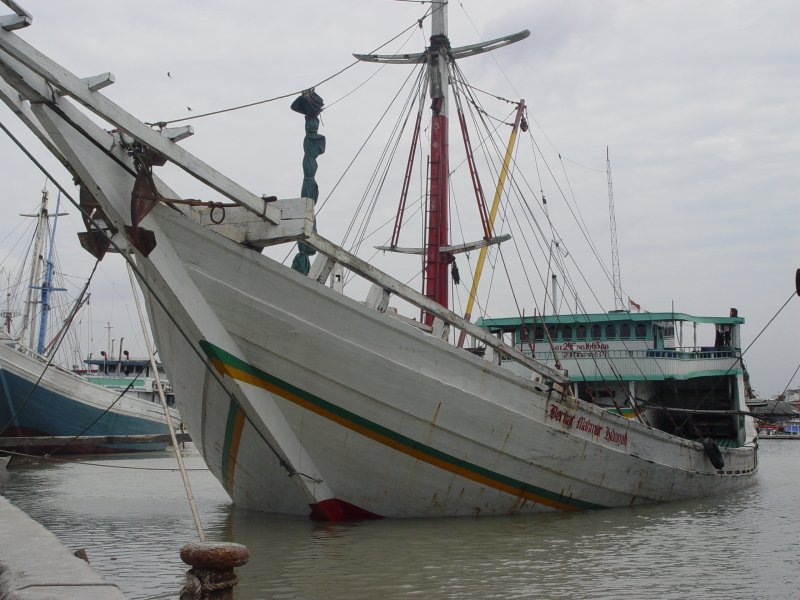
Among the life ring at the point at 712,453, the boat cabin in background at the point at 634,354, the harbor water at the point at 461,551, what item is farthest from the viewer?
the boat cabin in background at the point at 634,354

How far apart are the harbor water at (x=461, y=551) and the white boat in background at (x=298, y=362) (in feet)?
1.81

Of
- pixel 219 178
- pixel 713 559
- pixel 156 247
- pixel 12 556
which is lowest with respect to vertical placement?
pixel 713 559

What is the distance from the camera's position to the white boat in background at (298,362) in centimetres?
788

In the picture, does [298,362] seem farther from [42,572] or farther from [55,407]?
[55,407]

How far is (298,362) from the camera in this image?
28.4 ft

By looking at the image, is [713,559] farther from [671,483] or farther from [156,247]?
[156,247]

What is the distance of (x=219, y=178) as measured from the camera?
26.2 feet

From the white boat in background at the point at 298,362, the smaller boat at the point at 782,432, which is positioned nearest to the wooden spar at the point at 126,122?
the white boat in background at the point at 298,362

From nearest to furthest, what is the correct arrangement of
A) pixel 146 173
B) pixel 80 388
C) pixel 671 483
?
pixel 146 173 < pixel 671 483 < pixel 80 388

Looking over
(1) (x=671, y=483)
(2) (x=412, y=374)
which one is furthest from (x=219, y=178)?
(1) (x=671, y=483)

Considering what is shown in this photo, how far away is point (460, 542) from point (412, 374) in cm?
190

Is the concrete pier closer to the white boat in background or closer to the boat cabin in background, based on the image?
the white boat in background

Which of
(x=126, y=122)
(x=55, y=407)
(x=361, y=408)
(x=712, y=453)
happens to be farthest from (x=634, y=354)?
(x=55, y=407)

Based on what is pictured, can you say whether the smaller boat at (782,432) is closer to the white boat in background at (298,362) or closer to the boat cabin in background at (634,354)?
the boat cabin in background at (634,354)
